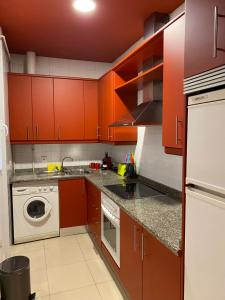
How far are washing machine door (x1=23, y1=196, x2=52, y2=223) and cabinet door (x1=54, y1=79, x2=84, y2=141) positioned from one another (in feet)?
3.10

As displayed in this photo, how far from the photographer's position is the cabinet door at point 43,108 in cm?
325

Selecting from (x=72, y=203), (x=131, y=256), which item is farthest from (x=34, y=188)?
(x=131, y=256)

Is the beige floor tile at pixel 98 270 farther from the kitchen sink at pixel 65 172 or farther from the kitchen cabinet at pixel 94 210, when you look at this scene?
the kitchen sink at pixel 65 172

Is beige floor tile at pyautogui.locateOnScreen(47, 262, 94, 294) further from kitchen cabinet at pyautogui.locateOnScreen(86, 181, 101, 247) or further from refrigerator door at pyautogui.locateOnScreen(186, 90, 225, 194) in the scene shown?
refrigerator door at pyautogui.locateOnScreen(186, 90, 225, 194)

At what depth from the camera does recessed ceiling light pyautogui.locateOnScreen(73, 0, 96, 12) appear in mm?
1973

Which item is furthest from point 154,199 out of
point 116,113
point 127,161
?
point 116,113

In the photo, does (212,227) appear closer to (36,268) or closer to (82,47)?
(36,268)

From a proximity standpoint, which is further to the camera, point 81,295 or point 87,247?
point 87,247

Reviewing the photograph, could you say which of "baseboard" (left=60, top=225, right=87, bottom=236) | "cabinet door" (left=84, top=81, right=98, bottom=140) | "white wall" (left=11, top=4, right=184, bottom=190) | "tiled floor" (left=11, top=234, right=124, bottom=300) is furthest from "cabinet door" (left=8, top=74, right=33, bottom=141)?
"tiled floor" (left=11, top=234, right=124, bottom=300)

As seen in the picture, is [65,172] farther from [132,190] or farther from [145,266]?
[145,266]

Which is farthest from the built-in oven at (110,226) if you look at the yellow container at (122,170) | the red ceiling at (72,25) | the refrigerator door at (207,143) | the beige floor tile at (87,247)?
the red ceiling at (72,25)

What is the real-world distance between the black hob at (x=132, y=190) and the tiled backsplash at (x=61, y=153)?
672 mm

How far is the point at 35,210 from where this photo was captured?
124 inches

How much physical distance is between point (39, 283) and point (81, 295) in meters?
0.47
